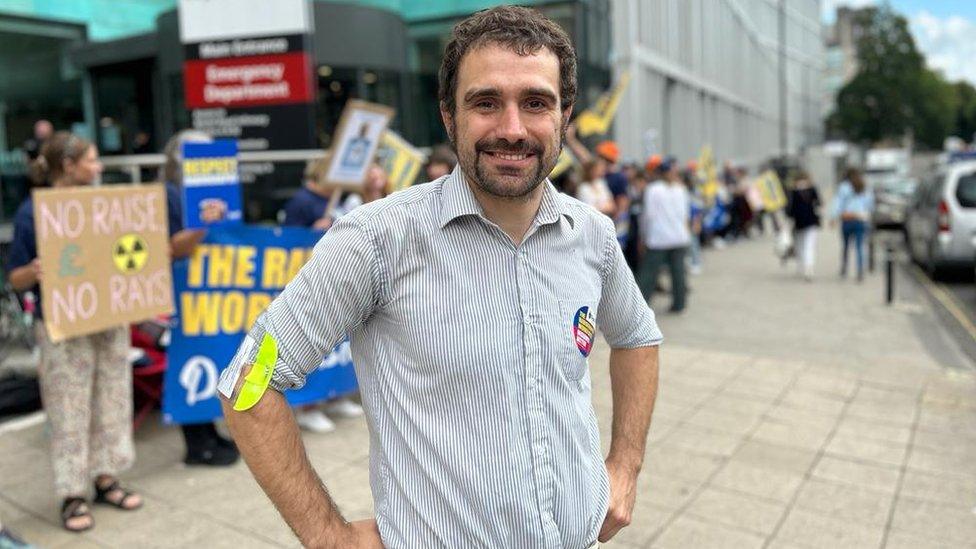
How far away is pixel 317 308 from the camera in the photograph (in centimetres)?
156

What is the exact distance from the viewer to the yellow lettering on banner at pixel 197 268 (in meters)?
5.04

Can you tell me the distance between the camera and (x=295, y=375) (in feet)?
5.13

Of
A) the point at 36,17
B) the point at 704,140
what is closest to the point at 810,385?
the point at 36,17

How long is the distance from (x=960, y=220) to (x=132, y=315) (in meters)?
12.2

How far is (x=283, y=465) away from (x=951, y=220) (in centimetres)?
1326

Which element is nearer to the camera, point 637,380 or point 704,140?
Result: point 637,380

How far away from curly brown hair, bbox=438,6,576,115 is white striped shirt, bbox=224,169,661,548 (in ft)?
0.72

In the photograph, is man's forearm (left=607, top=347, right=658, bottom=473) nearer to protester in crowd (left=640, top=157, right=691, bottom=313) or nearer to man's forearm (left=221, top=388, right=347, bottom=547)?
man's forearm (left=221, top=388, right=347, bottom=547)

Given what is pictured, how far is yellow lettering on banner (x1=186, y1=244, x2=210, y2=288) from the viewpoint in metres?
5.04

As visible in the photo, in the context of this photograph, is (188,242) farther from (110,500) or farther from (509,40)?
(509,40)

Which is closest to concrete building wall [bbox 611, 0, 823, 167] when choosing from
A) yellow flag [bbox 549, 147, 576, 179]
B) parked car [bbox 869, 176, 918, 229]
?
parked car [bbox 869, 176, 918, 229]

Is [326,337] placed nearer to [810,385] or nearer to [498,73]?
[498,73]

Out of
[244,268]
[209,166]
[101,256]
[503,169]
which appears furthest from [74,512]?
[503,169]

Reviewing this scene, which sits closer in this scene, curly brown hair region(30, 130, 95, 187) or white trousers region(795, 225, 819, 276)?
curly brown hair region(30, 130, 95, 187)
